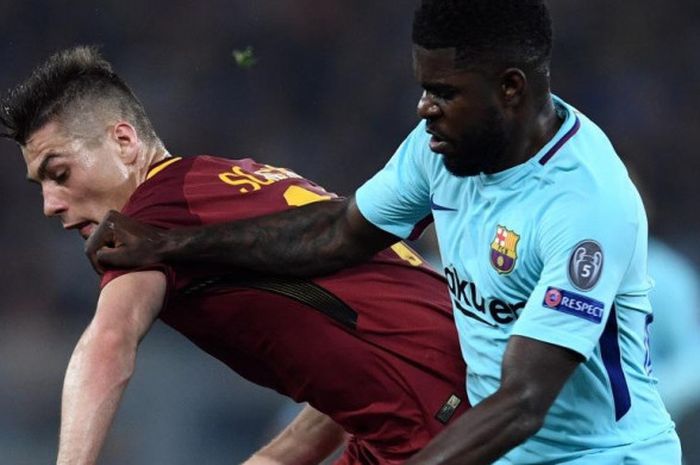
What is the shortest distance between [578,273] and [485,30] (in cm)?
60

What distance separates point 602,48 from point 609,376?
460 centimetres

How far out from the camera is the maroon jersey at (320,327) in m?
3.89

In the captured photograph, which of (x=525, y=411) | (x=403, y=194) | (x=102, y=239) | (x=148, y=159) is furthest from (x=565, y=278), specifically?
(x=148, y=159)

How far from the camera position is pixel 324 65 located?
7.53 meters

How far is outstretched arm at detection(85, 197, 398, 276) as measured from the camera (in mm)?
3750

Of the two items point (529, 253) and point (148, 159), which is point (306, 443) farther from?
→ point (529, 253)

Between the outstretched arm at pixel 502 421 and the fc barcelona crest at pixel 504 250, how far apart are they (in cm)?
29

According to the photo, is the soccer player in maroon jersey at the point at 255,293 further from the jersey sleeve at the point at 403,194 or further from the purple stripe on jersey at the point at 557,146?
the purple stripe on jersey at the point at 557,146

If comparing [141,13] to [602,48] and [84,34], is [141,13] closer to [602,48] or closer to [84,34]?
[84,34]

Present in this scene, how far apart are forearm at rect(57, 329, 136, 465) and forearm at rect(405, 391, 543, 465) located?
2.72 feet

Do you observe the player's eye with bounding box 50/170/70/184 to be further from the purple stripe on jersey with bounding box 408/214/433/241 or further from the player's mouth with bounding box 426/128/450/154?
the player's mouth with bounding box 426/128/450/154

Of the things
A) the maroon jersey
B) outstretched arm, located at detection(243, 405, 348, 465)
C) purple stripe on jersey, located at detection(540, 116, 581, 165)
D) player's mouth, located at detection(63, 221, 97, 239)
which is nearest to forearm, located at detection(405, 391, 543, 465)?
purple stripe on jersey, located at detection(540, 116, 581, 165)

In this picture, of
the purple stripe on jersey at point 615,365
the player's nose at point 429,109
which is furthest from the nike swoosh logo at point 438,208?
the purple stripe on jersey at point 615,365

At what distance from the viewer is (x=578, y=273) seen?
3.15 m
